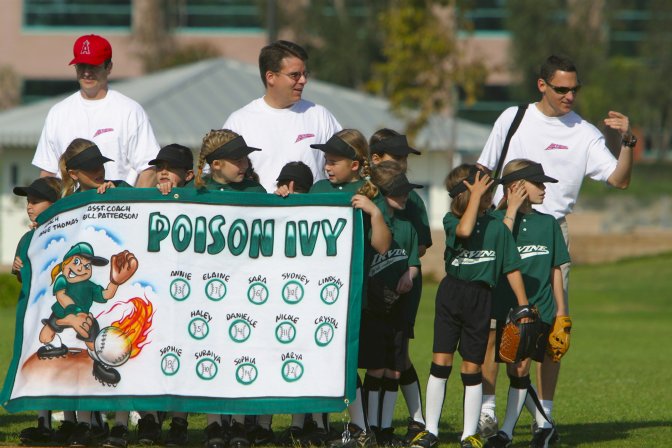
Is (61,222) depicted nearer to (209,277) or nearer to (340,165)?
(209,277)

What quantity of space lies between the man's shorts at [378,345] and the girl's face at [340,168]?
85cm

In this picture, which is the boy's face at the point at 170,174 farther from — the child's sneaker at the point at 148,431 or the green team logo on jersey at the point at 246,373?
the child's sneaker at the point at 148,431

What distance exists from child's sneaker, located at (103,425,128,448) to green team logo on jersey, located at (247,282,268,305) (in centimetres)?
113

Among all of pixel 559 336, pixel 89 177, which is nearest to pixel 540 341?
pixel 559 336

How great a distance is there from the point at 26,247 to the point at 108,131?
3.64 feet

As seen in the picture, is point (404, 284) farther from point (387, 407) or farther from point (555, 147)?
point (555, 147)

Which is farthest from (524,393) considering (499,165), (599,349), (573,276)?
(573,276)

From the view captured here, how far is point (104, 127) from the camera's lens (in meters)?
9.12

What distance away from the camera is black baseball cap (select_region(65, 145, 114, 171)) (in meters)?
8.34

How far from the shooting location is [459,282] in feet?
27.1

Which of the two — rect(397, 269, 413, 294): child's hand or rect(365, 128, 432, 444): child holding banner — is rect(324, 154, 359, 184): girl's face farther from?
rect(397, 269, 413, 294): child's hand

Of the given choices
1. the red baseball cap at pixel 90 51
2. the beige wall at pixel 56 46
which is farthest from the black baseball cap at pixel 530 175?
the beige wall at pixel 56 46

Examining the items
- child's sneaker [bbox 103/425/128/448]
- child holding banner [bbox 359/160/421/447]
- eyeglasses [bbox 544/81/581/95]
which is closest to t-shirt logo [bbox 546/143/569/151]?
eyeglasses [bbox 544/81/581/95]

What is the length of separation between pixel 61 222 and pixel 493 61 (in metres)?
58.2
